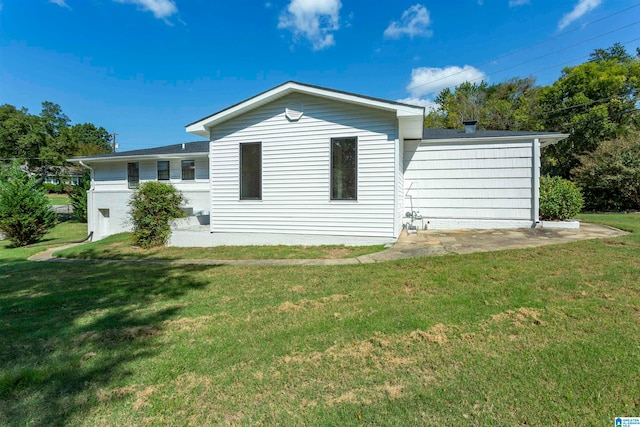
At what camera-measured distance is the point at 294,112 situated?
8.53 meters

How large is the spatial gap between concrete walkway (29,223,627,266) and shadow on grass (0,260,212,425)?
2.00 metres

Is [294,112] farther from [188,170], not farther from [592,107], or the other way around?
[592,107]

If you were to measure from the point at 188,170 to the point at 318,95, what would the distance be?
917 centimetres

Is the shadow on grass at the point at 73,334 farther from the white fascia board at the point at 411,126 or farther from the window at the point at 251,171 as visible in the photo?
the white fascia board at the point at 411,126

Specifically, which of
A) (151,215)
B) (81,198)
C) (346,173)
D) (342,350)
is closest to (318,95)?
(346,173)

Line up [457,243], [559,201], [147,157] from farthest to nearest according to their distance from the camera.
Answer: [147,157], [559,201], [457,243]

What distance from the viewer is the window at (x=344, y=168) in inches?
322

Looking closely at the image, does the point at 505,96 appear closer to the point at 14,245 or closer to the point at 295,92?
the point at 295,92

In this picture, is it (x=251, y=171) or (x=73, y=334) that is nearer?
(x=73, y=334)

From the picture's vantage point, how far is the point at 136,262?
7828mm

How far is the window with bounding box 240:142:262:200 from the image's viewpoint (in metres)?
9.02

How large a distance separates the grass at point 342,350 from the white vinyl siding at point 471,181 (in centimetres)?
458

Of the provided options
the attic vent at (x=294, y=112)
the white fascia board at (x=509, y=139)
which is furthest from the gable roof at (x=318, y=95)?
the white fascia board at (x=509, y=139)

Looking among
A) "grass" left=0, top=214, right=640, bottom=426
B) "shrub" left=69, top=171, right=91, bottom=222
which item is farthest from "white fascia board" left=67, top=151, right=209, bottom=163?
"grass" left=0, top=214, right=640, bottom=426
